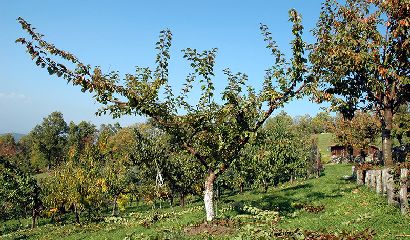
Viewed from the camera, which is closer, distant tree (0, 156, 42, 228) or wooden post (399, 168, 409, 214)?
wooden post (399, 168, 409, 214)

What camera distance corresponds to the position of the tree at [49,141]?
123 metres

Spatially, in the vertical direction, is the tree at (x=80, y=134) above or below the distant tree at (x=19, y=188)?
above

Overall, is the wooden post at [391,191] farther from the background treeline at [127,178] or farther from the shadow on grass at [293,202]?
the background treeline at [127,178]

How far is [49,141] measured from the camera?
126m

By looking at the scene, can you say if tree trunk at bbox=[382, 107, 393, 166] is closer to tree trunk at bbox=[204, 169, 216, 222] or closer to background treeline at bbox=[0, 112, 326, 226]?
background treeline at bbox=[0, 112, 326, 226]

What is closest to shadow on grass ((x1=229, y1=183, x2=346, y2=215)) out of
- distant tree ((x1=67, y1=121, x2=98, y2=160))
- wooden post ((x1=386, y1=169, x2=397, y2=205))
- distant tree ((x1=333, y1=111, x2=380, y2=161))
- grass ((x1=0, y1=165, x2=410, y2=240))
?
grass ((x1=0, y1=165, x2=410, y2=240))

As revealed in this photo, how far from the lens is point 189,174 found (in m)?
42.9

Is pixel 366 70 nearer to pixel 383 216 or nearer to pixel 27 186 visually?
pixel 383 216

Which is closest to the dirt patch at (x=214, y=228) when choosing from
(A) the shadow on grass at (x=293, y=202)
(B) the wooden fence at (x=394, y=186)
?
(A) the shadow on grass at (x=293, y=202)

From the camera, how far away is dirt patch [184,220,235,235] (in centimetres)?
1684

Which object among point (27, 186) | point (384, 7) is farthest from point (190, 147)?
point (27, 186)

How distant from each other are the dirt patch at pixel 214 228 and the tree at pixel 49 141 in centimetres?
11003

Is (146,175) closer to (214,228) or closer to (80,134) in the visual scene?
(214,228)

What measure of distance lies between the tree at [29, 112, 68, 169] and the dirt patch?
11003 cm
